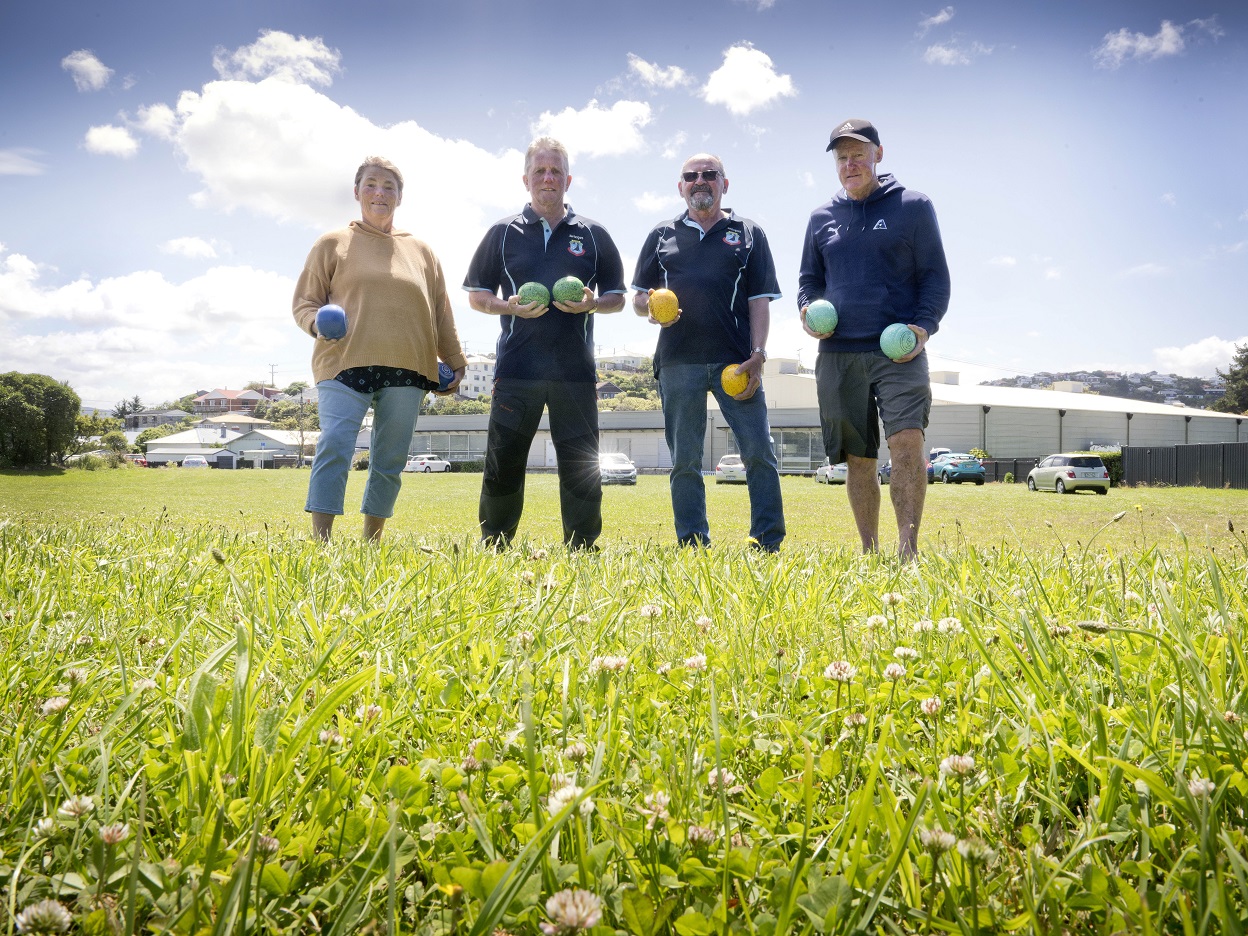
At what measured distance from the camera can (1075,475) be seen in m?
22.9

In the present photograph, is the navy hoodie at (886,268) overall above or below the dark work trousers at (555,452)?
above

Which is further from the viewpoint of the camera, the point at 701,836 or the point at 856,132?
the point at 856,132

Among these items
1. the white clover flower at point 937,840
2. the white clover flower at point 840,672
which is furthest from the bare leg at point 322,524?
the white clover flower at point 937,840

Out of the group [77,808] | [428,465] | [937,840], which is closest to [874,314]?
[937,840]

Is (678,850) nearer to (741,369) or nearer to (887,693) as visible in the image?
(887,693)

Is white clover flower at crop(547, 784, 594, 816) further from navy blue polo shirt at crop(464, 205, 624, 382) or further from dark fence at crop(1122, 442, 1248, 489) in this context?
dark fence at crop(1122, 442, 1248, 489)

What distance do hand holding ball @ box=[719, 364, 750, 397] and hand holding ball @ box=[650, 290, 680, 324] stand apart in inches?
18.0

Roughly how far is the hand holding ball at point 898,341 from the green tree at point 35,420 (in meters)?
23.4

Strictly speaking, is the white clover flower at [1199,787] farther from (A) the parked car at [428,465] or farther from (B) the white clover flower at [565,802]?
(A) the parked car at [428,465]

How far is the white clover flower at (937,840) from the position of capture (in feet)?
2.83

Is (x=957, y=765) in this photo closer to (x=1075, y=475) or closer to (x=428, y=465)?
(x=1075, y=475)

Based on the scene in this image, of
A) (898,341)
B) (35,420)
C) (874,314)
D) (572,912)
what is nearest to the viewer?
(572,912)

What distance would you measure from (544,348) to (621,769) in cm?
351

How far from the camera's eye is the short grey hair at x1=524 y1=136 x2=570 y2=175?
4387 millimetres
